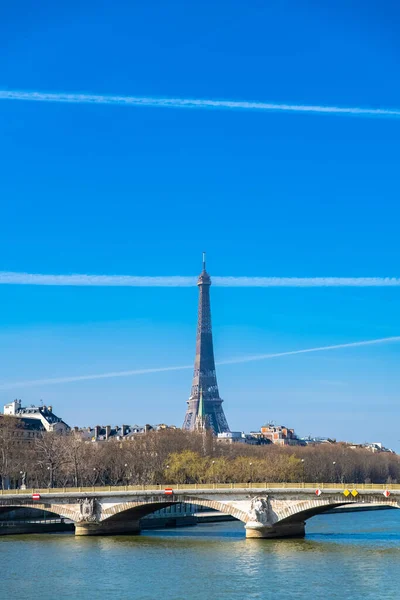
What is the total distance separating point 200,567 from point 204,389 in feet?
484

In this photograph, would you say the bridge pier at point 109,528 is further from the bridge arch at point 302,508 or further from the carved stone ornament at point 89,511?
the bridge arch at point 302,508

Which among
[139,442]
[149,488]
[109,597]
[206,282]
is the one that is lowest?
[109,597]

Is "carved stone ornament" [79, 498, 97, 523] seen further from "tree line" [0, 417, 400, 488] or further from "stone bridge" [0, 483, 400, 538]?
"tree line" [0, 417, 400, 488]

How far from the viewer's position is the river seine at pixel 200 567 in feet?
129

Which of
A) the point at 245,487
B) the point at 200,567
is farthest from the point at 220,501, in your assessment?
the point at 200,567

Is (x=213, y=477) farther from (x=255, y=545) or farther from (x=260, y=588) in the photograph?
(x=260, y=588)

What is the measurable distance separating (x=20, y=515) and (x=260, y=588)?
38153 mm

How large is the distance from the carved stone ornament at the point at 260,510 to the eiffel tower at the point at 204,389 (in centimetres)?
12520

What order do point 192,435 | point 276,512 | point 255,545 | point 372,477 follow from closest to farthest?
point 255,545 → point 276,512 → point 192,435 → point 372,477

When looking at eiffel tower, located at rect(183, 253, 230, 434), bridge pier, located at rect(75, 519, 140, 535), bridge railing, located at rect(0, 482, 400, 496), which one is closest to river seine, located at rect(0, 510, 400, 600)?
bridge pier, located at rect(75, 519, 140, 535)

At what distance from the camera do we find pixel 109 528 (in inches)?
2591

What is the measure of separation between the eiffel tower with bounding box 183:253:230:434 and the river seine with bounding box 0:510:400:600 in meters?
125

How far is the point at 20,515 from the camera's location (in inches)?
2908

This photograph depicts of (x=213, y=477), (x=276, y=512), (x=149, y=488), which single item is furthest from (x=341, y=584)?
(x=213, y=477)
